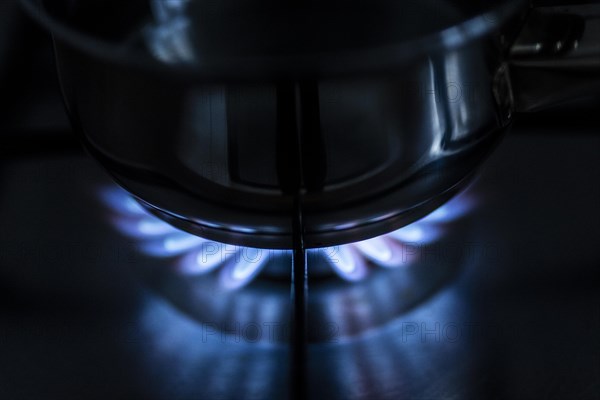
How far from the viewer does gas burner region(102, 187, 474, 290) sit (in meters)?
0.47

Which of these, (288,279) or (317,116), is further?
(288,279)

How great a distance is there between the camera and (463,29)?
12.6 inches

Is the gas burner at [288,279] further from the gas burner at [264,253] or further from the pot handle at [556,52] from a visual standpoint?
the pot handle at [556,52]

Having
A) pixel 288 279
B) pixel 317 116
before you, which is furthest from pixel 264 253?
pixel 317 116

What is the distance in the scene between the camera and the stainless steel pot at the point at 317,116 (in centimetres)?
33

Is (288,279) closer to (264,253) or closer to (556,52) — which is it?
(264,253)

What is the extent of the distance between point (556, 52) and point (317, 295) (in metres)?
0.20

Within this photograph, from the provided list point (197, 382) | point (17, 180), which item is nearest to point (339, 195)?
point (197, 382)

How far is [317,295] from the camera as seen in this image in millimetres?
455

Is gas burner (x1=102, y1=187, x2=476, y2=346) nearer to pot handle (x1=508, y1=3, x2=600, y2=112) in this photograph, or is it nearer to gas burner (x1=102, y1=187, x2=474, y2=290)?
gas burner (x1=102, y1=187, x2=474, y2=290)

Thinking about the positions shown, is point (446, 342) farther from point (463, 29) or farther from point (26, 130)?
point (26, 130)

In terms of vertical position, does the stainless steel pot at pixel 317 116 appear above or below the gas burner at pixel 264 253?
above

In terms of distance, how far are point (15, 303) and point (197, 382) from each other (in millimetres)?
139

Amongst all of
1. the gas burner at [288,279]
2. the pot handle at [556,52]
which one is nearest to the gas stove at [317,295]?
the gas burner at [288,279]
